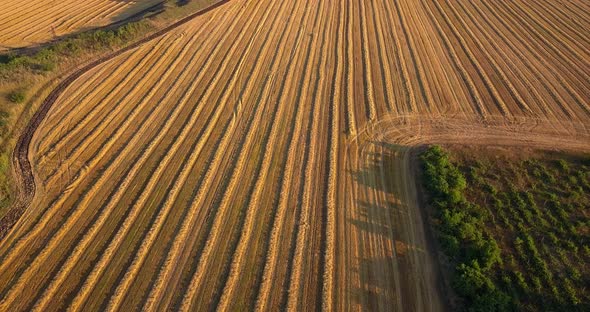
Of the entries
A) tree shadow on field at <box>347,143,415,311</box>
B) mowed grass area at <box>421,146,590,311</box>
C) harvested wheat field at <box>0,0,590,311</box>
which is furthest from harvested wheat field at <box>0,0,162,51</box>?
mowed grass area at <box>421,146,590,311</box>

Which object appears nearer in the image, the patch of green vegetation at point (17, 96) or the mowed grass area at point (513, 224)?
the mowed grass area at point (513, 224)

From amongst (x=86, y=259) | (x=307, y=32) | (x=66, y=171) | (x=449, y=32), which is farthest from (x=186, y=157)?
(x=449, y=32)

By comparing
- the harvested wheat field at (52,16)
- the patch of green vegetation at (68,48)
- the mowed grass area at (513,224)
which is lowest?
the mowed grass area at (513,224)

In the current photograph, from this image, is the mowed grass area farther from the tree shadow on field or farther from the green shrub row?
the tree shadow on field

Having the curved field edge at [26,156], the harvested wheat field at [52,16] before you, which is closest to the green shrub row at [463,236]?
the curved field edge at [26,156]

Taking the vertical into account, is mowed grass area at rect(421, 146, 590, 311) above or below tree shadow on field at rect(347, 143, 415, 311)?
below

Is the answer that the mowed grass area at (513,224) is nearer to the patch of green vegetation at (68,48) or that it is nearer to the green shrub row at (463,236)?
the green shrub row at (463,236)

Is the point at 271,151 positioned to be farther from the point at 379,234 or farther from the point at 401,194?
the point at 379,234
